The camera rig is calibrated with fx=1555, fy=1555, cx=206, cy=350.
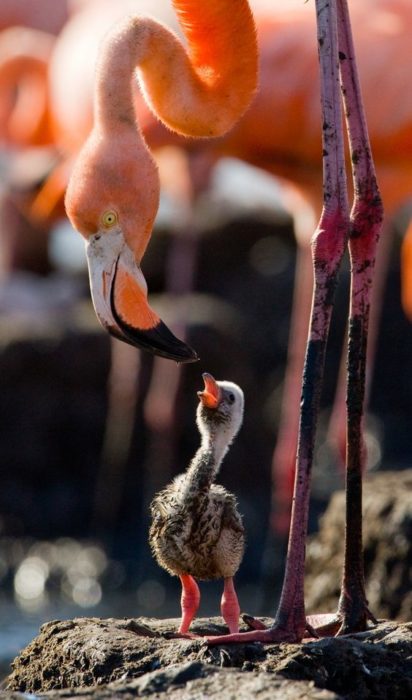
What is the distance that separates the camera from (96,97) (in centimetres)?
Result: 479

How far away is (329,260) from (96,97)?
2.98 feet

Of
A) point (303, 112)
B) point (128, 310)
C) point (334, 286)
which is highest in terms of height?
point (303, 112)

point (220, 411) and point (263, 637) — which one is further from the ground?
point (220, 411)

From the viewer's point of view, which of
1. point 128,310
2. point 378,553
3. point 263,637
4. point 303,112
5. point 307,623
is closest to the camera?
point 263,637

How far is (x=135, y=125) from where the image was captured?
479 centimetres

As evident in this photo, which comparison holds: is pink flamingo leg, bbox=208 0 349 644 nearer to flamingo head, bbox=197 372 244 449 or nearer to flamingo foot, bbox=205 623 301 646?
flamingo foot, bbox=205 623 301 646

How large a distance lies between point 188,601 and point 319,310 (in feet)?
3.05

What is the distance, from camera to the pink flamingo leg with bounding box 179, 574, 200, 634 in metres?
4.52

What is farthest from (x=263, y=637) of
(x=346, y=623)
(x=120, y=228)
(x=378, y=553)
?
(x=378, y=553)

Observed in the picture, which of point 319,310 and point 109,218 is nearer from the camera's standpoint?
point 319,310

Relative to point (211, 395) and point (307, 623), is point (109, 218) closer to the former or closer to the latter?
point (211, 395)

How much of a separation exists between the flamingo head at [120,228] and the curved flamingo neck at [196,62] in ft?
0.84

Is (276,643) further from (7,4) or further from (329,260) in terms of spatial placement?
(7,4)

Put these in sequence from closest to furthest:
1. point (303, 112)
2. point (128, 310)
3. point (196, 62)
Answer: point (128, 310) → point (196, 62) → point (303, 112)
